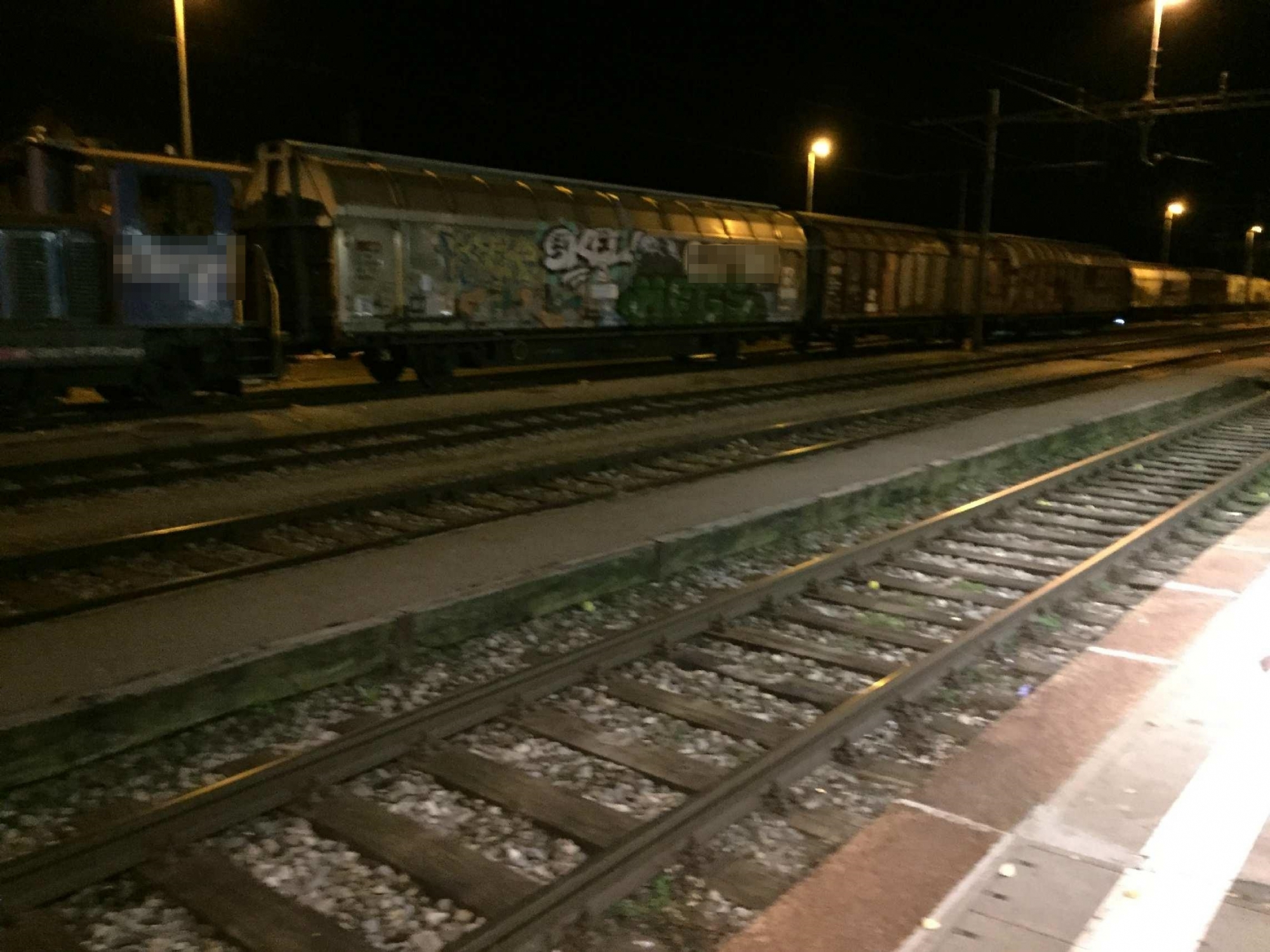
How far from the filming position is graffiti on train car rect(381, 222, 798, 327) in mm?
15375

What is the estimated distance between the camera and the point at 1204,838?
3.50 metres

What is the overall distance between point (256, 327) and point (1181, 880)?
11985mm

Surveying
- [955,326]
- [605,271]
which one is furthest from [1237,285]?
[605,271]

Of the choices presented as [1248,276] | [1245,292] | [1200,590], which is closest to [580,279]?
[1200,590]

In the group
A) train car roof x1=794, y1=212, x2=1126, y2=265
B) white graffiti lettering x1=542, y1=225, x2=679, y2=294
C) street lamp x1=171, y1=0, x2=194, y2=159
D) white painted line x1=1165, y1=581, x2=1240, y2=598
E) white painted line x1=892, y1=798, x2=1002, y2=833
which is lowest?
white painted line x1=892, y1=798, x2=1002, y2=833

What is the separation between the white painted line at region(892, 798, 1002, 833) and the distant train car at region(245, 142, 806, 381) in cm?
1207

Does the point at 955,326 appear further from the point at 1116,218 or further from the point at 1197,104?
the point at 1116,218

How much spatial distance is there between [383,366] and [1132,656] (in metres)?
13.1

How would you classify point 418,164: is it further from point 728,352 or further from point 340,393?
point 728,352

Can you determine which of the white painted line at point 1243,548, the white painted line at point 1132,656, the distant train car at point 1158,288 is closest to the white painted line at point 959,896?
the white painted line at point 1132,656

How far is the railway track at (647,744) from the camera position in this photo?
126 inches

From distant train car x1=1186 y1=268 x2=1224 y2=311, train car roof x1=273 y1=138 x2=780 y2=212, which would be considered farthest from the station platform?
distant train car x1=1186 y1=268 x2=1224 y2=311

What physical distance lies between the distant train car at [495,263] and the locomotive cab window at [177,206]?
1991 millimetres

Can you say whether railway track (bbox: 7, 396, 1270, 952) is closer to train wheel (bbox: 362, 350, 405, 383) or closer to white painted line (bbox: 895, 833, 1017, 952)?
white painted line (bbox: 895, 833, 1017, 952)
